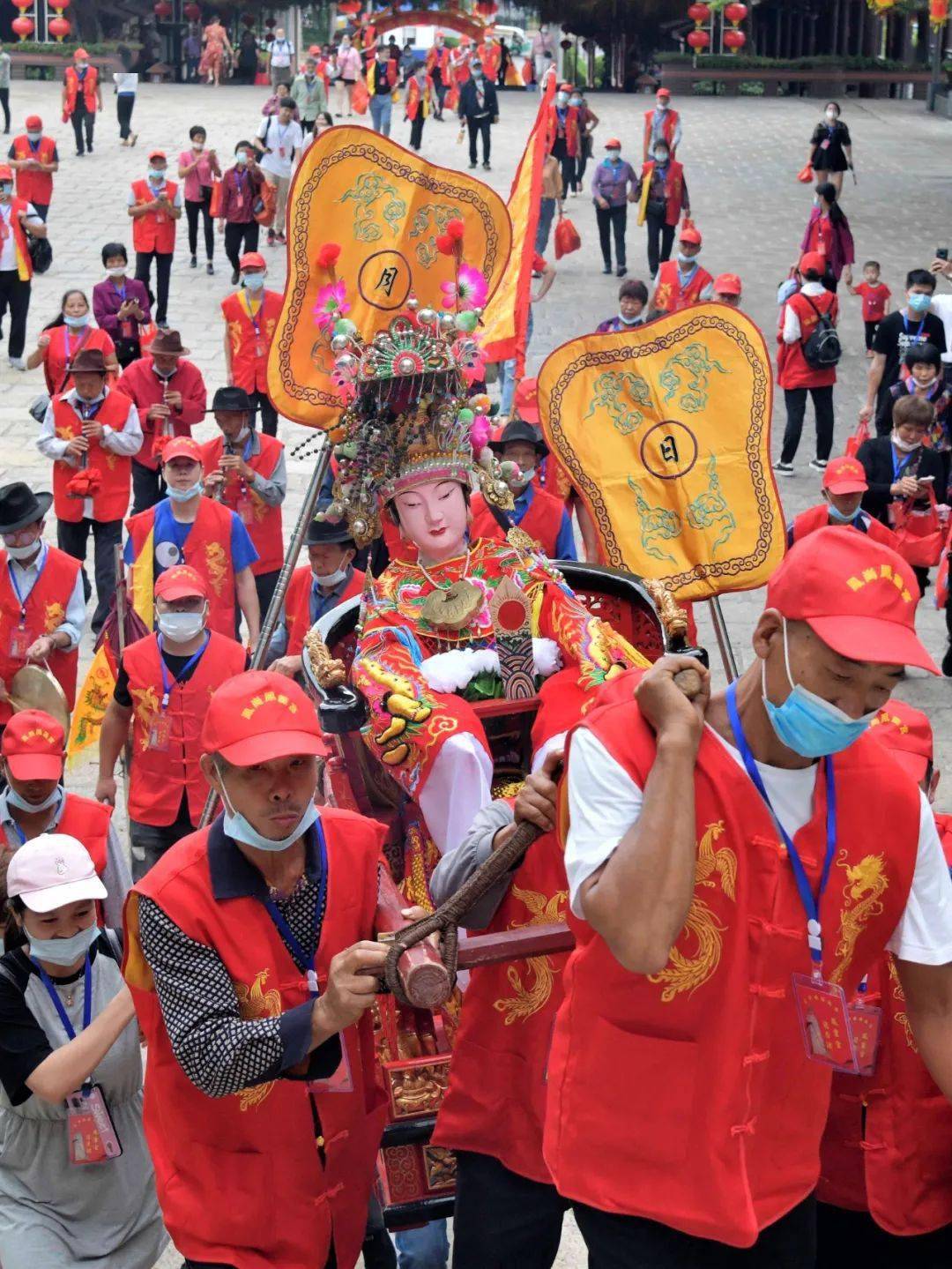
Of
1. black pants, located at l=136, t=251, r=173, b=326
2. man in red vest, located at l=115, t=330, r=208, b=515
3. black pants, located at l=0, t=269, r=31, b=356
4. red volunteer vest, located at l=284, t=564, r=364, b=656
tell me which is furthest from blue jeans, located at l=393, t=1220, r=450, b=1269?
black pants, located at l=136, t=251, r=173, b=326

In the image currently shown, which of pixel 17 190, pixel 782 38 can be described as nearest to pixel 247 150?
pixel 17 190

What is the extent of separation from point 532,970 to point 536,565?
208 cm

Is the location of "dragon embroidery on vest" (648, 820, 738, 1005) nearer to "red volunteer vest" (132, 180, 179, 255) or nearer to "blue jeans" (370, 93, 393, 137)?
"red volunteer vest" (132, 180, 179, 255)

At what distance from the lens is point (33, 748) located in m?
5.91

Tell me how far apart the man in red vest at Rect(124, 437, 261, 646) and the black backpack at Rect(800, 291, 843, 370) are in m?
7.07

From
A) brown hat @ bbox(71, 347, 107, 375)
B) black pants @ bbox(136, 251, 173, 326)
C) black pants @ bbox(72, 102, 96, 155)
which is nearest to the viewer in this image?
brown hat @ bbox(71, 347, 107, 375)

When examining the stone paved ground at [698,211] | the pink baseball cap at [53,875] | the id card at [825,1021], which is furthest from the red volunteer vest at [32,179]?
the id card at [825,1021]

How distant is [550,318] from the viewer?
20906mm

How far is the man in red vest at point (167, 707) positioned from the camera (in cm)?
746

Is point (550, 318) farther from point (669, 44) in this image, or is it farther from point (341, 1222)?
point (669, 44)

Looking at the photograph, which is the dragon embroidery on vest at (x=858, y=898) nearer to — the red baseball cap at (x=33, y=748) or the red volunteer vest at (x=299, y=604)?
the red baseball cap at (x=33, y=748)

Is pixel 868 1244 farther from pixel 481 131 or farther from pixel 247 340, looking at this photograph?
pixel 481 131

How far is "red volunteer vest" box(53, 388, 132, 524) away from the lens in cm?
1119

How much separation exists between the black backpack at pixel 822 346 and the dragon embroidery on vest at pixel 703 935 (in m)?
12.0
